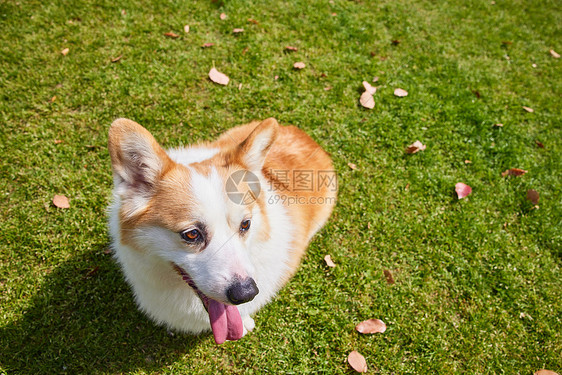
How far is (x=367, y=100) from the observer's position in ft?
15.4

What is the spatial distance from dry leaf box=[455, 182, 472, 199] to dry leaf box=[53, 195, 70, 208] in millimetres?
4312

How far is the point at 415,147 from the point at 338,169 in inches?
41.5

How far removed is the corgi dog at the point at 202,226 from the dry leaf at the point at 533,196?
3143 mm

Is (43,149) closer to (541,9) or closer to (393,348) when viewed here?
(393,348)

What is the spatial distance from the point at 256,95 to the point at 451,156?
2.65 meters

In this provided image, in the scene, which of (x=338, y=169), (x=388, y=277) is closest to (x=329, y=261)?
(x=388, y=277)

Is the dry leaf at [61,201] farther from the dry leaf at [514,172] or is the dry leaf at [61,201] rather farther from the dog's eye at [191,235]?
the dry leaf at [514,172]

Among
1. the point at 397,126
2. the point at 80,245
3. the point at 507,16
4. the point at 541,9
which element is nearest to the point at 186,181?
the point at 80,245

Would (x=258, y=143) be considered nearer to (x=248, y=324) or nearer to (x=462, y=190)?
(x=248, y=324)

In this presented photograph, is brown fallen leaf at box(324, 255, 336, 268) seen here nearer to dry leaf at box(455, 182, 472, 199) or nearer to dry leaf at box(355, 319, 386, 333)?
dry leaf at box(355, 319, 386, 333)

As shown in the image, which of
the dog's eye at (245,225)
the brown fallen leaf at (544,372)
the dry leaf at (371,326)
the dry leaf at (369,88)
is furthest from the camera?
the dry leaf at (369,88)

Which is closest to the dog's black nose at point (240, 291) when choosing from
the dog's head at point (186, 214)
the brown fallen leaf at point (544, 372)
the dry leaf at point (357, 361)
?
the dog's head at point (186, 214)

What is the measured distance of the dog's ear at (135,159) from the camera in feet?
6.14

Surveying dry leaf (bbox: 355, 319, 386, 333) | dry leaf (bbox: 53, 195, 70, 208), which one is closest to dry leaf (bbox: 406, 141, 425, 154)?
dry leaf (bbox: 355, 319, 386, 333)
